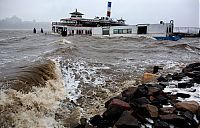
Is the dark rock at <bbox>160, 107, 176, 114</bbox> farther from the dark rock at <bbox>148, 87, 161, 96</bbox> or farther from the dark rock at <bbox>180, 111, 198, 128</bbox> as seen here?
the dark rock at <bbox>148, 87, 161, 96</bbox>

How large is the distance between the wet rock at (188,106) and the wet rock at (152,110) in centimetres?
62

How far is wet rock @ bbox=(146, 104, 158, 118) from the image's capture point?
6.00m

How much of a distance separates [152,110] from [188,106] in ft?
3.16

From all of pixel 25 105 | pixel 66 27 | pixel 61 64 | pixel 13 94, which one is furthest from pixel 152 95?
pixel 66 27

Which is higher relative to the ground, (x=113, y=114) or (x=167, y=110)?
(x=167, y=110)

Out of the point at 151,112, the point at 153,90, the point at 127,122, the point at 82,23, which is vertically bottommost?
the point at 127,122

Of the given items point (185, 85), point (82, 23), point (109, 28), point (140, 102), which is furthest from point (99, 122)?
point (82, 23)

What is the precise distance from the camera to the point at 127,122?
5648mm

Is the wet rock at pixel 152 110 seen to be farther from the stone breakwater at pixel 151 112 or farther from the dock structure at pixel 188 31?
the dock structure at pixel 188 31

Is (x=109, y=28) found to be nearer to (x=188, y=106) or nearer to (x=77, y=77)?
(x=77, y=77)

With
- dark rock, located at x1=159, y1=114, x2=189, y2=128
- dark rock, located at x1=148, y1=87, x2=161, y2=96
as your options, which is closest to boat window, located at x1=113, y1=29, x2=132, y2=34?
dark rock, located at x1=148, y1=87, x2=161, y2=96

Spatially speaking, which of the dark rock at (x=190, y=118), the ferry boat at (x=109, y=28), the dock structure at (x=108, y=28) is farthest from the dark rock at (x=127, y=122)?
the dock structure at (x=108, y=28)

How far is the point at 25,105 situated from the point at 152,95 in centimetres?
372

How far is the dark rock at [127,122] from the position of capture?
18.3ft
